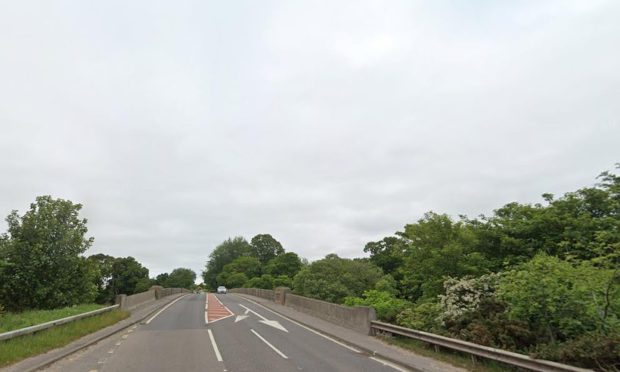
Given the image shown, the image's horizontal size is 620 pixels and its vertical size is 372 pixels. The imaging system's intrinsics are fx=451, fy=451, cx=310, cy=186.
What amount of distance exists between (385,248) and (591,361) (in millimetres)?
68810

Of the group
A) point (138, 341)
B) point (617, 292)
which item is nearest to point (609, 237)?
point (617, 292)

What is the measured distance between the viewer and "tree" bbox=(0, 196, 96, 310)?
93.4 feet

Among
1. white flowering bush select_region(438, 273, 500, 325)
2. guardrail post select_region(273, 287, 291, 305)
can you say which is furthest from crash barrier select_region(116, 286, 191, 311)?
white flowering bush select_region(438, 273, 500, 325)

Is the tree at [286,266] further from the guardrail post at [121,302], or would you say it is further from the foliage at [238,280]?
the guardrail post at [121,302]

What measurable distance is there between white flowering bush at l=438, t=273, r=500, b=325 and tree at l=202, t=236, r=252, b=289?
143964 millimetres

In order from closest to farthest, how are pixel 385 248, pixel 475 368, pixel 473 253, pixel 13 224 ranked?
pixel 475 368 → pixel 473 253 → pixel 13 224 → pixel 385 248

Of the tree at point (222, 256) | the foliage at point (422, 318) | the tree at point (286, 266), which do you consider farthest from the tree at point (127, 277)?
the foliage at point (422, 318)

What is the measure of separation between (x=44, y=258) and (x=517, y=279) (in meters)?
28.1

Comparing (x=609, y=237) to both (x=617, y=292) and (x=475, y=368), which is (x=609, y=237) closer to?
(x=617, y=292)

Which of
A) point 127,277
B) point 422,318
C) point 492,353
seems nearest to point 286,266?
point 127,277

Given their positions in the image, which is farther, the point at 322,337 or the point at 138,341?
the point at 322,337

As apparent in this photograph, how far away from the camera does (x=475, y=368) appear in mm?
10789

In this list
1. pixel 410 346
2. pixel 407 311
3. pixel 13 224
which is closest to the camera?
pixel 410 346

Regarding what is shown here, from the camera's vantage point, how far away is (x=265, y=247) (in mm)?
155125
